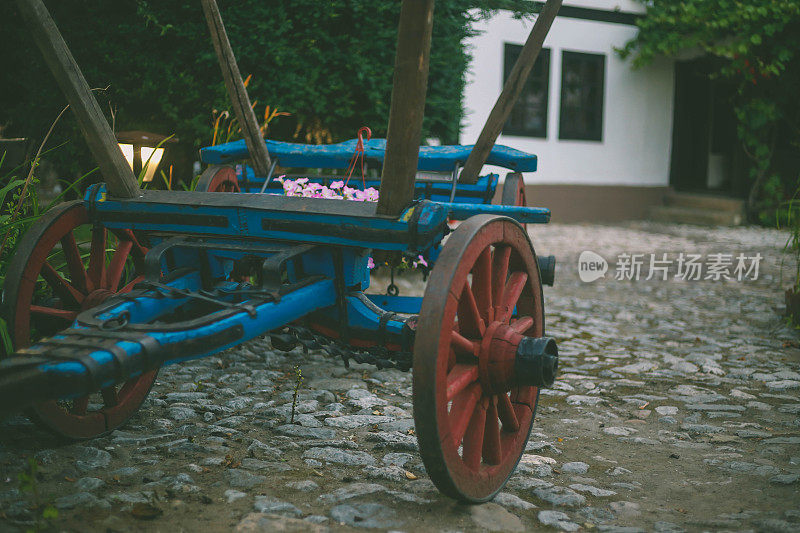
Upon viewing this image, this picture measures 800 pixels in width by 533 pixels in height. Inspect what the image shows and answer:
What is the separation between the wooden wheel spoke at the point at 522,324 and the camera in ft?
Answer: 8.76

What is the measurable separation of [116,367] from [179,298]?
671 millimetres

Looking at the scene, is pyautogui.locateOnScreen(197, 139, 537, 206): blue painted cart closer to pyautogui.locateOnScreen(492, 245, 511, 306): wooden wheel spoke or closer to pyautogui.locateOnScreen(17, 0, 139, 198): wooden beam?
pyautogui.locateOnScreen(17, 0, 139, 198): wooden beam

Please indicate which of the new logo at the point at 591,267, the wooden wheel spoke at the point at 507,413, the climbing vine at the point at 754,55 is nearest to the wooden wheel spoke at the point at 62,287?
the wooden wheel spoke at the point at 507,413

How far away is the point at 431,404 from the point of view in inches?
85.4

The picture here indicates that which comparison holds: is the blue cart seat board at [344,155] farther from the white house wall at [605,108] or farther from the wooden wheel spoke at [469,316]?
the white house wall at [605,108]

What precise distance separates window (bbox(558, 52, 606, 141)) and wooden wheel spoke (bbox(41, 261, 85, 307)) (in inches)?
438

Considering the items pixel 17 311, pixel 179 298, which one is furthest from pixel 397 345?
pixel 17 311

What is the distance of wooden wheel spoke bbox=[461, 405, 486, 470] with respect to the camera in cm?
246

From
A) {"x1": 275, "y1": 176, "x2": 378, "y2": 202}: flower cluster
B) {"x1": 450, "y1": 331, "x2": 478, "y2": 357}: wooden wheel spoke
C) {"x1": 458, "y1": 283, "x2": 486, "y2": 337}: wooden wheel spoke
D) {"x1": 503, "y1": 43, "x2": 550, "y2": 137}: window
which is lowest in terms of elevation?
{"x1": 450, "y1": 331, "x2": 478, "y2": 357}: wooden wheel spoke

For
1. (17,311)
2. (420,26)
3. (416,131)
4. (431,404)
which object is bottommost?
(431,404)

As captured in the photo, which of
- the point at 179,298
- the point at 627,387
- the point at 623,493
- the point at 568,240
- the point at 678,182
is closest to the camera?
the point at 179,298

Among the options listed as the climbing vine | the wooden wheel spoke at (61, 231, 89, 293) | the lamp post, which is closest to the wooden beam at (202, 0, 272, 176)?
the lamp post

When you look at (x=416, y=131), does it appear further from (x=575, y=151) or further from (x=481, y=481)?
(x=575, y=151)

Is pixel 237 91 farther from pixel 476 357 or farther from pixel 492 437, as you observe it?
pixel 492 437
